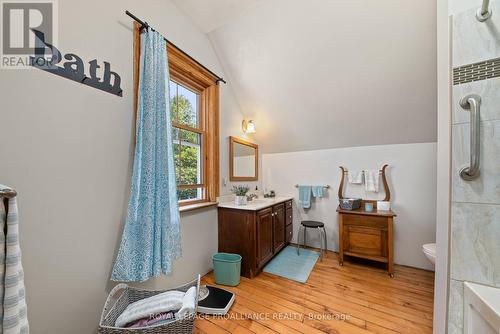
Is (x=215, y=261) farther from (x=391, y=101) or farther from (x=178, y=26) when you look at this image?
(x=391, y=101)

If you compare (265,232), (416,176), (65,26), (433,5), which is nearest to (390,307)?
(265,232)

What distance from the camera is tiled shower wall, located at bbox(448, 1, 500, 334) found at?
0.97 m

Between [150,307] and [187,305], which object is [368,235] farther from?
[150,307]

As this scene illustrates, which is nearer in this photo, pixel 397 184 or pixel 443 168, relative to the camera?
pixel 443 168

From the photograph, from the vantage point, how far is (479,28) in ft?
3.31

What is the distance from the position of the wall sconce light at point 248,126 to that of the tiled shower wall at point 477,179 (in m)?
2.23

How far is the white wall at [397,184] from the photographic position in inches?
96.4

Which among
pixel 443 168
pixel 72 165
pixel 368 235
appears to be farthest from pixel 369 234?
pixel 72 165

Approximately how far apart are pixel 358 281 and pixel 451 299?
1207 mm

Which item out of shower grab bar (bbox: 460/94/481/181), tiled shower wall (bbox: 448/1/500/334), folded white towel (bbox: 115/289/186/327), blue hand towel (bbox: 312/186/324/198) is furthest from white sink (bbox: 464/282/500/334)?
blue hand towel (bbox: 312/186/324/198)

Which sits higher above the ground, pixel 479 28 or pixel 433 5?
pixel 433 5

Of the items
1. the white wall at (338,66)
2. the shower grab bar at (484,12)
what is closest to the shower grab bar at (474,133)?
the shower grab bar at (484,12)

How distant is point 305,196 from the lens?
10.3ft

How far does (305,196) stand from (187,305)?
7.63 feet
